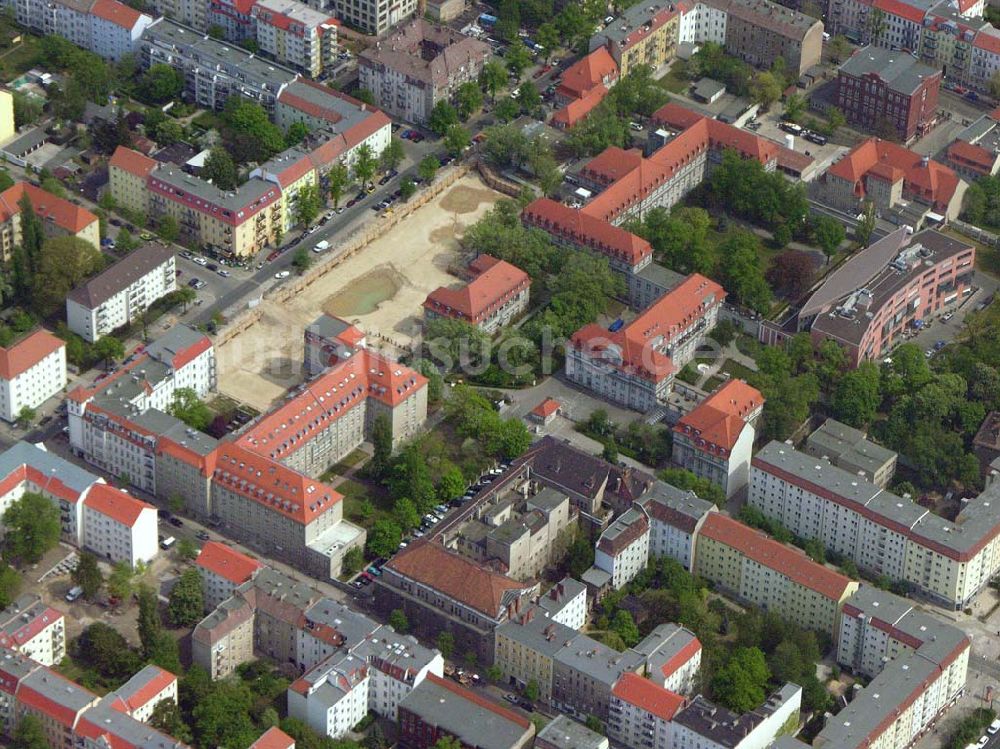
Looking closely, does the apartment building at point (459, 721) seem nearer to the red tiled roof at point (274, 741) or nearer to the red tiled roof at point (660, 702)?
the red tiled roof at point (660, 702)

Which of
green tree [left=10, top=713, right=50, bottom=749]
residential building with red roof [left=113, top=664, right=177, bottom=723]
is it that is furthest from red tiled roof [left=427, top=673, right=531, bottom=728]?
green tree [left=10, top=713, right=50, bottom=749]

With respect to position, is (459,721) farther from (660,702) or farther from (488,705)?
(660,702)

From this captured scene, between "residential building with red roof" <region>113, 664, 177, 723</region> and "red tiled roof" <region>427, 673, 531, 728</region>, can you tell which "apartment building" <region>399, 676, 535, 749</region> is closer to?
"red tiled roof" <region>427, 673, 531, 728</region>

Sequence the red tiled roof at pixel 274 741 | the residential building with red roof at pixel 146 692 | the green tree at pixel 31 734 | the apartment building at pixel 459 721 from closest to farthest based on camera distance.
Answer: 1. the red tiled roof at pixel 274 741
2. the green tree at pixel 31 734
3. the apartment building at pixel 459 721
4. the residential building with red roof at pixel 146 692

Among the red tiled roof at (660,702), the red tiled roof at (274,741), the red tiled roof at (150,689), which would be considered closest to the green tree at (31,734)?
the red tiled roof at (150,689)

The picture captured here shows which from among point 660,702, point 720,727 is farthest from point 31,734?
point 720,727
